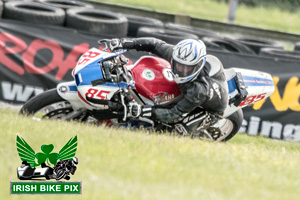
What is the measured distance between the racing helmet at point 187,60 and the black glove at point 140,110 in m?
0.47

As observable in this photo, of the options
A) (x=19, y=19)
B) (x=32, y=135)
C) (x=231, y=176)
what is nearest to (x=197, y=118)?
(x=231, y=176)

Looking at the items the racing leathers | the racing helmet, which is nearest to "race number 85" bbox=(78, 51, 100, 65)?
the racing leathers

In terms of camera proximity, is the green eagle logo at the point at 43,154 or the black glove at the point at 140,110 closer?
the green eagle logo at the point at 43,154

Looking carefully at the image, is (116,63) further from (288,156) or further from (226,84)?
(288,156)

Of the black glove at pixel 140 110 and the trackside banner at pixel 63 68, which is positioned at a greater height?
the black glove at pixel 140 110

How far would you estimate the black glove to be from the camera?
20.0ft

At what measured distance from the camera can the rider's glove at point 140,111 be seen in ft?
20.0

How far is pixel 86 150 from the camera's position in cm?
504

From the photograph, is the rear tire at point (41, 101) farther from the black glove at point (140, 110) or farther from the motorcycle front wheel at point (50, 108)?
the black glove at point (140, 110)
